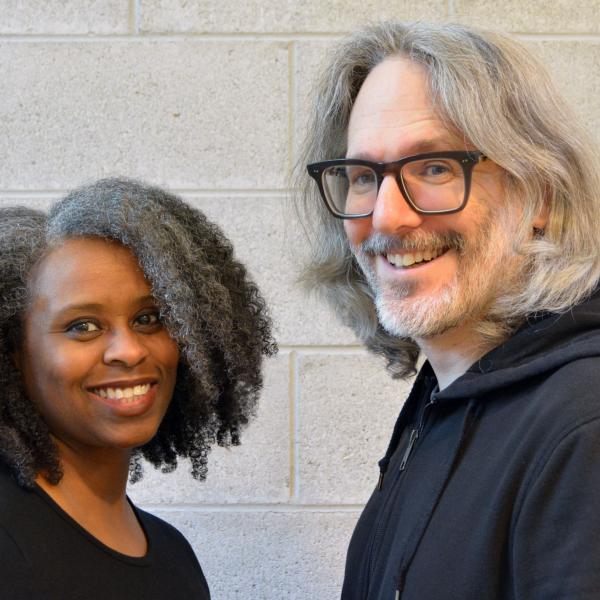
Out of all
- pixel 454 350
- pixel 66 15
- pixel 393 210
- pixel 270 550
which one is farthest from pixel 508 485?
pixel 66 15

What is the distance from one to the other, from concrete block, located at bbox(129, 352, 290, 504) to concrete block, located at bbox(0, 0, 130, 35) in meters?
1.09

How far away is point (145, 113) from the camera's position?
248 cm

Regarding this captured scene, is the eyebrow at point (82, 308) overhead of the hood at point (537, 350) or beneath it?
overhead

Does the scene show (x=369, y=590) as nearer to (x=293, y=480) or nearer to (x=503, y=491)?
(x=503, y=491)

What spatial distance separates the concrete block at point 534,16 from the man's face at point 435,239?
113 centimetres

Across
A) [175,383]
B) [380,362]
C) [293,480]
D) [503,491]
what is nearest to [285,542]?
[293,480]

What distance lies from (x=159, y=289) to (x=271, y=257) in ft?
3.52

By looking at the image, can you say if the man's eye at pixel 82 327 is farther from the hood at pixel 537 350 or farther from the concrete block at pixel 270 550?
the concrete block at pixel 270 550

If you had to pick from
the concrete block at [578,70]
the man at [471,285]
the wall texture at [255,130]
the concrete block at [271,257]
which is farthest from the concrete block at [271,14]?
the man at [471,285]

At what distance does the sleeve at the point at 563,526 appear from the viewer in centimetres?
103

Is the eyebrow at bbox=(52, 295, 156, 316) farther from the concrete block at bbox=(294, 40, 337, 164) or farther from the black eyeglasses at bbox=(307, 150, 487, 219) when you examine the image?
the concrete block at bbox=(294, 40, 337, 164)

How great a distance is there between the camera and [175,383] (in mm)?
1620

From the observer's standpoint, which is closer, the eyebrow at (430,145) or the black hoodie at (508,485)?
the black hoodie at (508,485)

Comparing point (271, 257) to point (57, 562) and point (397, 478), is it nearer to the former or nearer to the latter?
point (397, 478)
